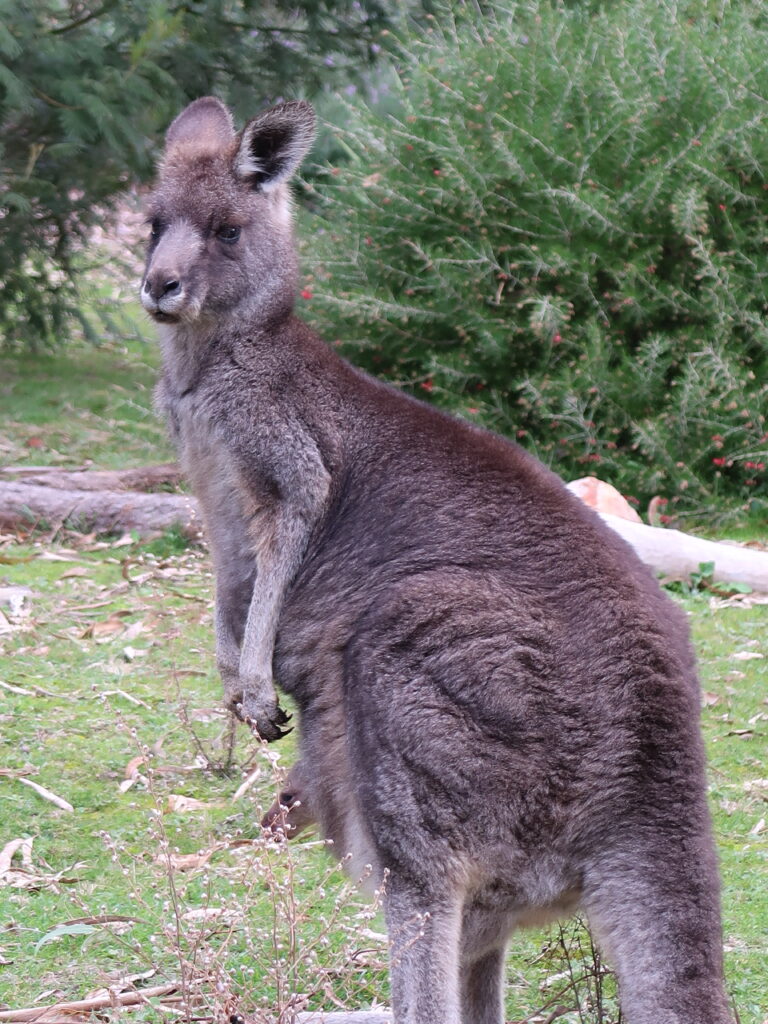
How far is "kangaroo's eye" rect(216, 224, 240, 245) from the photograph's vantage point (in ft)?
12.5

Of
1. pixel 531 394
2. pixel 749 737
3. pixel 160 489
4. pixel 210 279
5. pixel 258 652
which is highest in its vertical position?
pixel 210 279

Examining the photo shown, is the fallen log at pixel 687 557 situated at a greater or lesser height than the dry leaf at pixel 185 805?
lesser

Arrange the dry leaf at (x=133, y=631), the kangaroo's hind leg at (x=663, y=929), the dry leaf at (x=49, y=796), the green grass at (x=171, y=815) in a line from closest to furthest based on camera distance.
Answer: the kangaroo's hind leg at (x=663, y=929) < the green grass at (x=171, y=815) < the dry leaf at (x=49, y=796) < the dry leaf at (x=133, y=631)

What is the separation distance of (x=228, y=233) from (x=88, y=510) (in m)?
4.92

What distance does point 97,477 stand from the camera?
351 inches

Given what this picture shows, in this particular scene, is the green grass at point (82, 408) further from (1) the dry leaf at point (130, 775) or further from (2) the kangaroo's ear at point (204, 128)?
(2) the kangaroo's ear at point (204, 128)

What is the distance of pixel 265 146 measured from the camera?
3.89 meters

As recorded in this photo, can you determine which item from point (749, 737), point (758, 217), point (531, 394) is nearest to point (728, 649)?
point (749, 737)

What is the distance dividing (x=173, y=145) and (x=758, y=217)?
19.3 ft

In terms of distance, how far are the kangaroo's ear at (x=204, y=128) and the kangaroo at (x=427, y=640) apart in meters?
0.05

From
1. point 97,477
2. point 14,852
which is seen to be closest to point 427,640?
point 14,852

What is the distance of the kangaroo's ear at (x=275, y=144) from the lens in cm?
382

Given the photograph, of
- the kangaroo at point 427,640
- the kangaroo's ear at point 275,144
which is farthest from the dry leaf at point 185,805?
the kangaroo's ear at point 275,144

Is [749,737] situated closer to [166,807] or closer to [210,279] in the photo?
[166,807]
